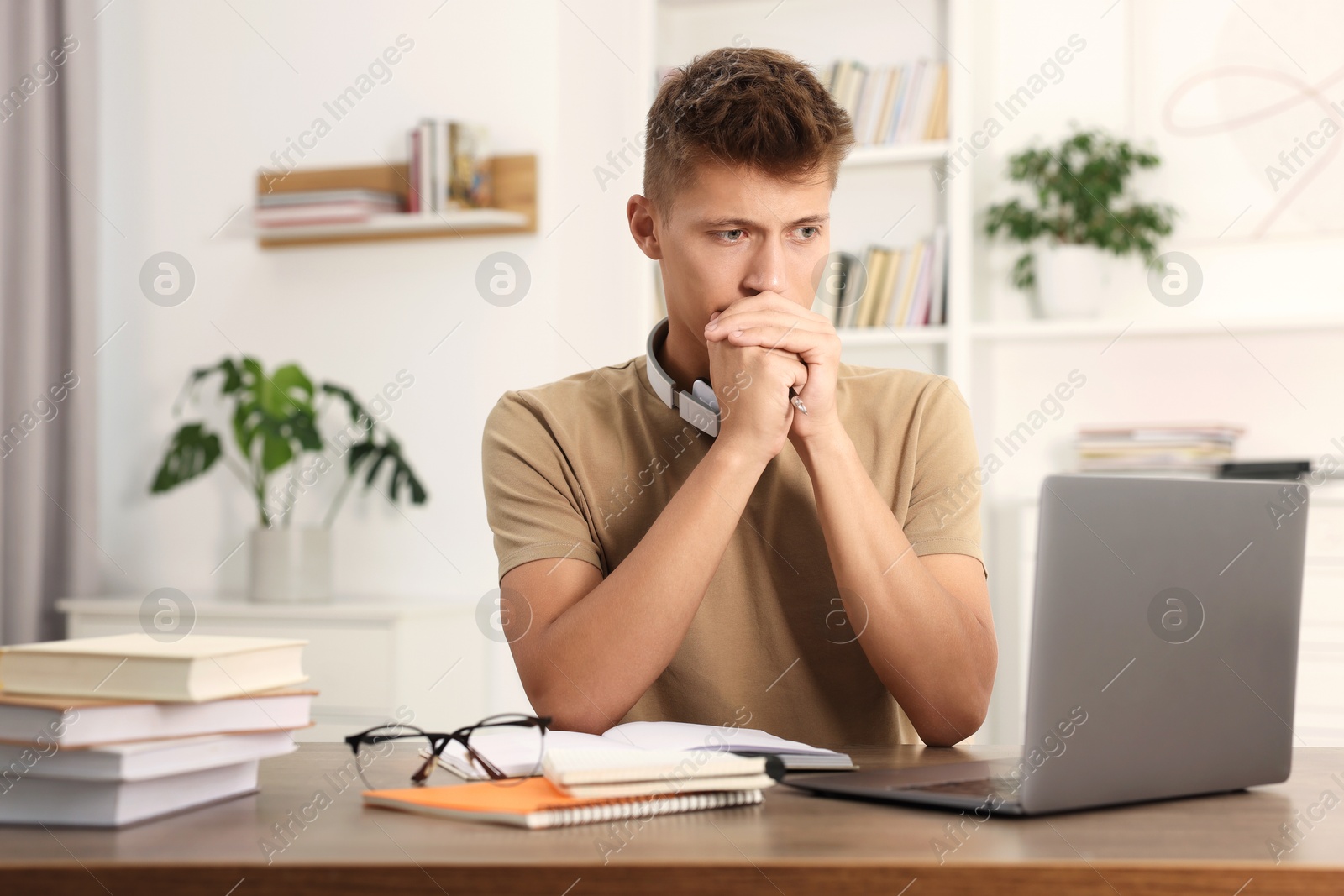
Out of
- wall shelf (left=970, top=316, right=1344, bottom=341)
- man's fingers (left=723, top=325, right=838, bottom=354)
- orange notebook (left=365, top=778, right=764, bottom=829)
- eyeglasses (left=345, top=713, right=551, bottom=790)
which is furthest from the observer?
wall shelf (left=970, top=316, right=1344, bottom=341)

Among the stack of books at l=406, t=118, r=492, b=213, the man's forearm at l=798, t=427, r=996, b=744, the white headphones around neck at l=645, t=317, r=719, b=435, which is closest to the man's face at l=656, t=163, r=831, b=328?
the white headphones around neck at l=645, t=317, r=719, b=435

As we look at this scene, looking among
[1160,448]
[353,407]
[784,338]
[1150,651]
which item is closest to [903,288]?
[1160,448]

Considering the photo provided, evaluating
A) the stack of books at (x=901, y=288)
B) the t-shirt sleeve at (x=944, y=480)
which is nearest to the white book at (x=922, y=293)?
the stack of books at (x=901, y=288)

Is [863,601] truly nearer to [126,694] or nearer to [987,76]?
[126,694]

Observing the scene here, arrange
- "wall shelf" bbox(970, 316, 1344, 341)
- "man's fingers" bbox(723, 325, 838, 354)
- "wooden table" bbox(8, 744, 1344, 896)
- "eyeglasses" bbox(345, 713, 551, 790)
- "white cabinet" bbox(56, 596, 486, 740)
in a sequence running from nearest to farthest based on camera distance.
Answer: "wooden table" bbox(8, 744, 1344, 896) → "eyeglasses" bbox(345, 713, 551, 790) → "man's fingers" bbox(723, 325, 838, 354) → "white cabinet" bbox(56, 596, 486, 740) → "wall shelf" bbox(970, 316, 1344, 341)

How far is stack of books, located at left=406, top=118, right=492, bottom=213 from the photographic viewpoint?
2969 mm

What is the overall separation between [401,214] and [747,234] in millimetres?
1983

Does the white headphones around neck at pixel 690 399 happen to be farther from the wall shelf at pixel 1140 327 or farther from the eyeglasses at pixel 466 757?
the wall shelf at pixel 1140 327

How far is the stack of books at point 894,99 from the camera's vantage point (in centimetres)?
296

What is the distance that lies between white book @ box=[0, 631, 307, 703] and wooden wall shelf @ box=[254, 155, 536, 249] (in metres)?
2.25

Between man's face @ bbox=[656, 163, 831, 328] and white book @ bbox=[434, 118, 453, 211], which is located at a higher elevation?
white book @ bbox=[434, 118, 453, 211]

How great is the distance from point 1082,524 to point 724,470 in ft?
1.75

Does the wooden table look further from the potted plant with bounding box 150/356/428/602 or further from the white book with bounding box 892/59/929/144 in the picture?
the white book with bounding box 892/59/929/144

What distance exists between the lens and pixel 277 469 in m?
2.96
